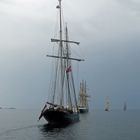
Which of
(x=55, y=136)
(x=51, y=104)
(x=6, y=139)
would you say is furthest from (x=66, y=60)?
(x=6, y=139)

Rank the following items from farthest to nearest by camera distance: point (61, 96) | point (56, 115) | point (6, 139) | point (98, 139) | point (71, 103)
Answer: point (71, 103)
point (61, 96)
point (56, 115)
point (98, 139)
point (6, 139)

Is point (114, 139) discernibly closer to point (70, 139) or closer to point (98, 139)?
point (98, 139)

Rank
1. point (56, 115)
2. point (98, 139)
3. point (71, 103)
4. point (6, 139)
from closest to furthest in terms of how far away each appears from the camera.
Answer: point (6, 139), point (98, 139), point (56, 115), point (71, 103)

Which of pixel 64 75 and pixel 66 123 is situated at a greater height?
pixel 64 75

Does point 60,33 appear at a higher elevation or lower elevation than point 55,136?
higher

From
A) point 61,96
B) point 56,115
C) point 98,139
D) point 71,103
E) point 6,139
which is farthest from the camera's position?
point 71,103

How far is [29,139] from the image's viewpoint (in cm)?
6969

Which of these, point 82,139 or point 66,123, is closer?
point 82,139

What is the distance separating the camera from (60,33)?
110375 millimetres

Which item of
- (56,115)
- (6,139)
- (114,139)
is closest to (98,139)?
(114,139)

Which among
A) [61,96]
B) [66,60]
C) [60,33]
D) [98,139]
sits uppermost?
[60,33]

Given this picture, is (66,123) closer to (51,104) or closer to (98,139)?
(51,104)

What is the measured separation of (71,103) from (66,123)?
14.5m

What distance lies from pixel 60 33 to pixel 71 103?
20.1 metres
